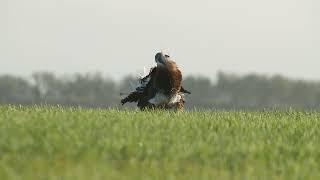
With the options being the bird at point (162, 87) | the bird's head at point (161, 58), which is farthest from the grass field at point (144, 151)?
the bird's head at point (161, 58)

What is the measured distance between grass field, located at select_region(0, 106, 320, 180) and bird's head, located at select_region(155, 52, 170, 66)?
16.5ft

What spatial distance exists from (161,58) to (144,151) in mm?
8089

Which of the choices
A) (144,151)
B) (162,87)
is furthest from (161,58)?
(144,151)

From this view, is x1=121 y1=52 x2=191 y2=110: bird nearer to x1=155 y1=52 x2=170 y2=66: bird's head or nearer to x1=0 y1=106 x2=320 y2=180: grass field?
x1=155 y1=52 x2=170 y2=66: bird's head

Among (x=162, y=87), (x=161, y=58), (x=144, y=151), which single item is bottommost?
(x=144, y=151)

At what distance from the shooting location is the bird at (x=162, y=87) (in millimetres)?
17438

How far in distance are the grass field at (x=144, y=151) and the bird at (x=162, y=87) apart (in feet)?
15.9

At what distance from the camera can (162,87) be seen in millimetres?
17625

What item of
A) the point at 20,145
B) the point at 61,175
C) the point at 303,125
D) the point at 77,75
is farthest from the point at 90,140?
the point at 77,75

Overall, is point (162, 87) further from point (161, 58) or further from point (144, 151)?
point (144, 151)

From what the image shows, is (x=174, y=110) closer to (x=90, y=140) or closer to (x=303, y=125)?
(x=303, y=125)

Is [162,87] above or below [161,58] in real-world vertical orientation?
below

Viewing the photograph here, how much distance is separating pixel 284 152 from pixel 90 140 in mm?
3071

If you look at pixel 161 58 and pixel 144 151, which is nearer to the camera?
pixel 144 151
